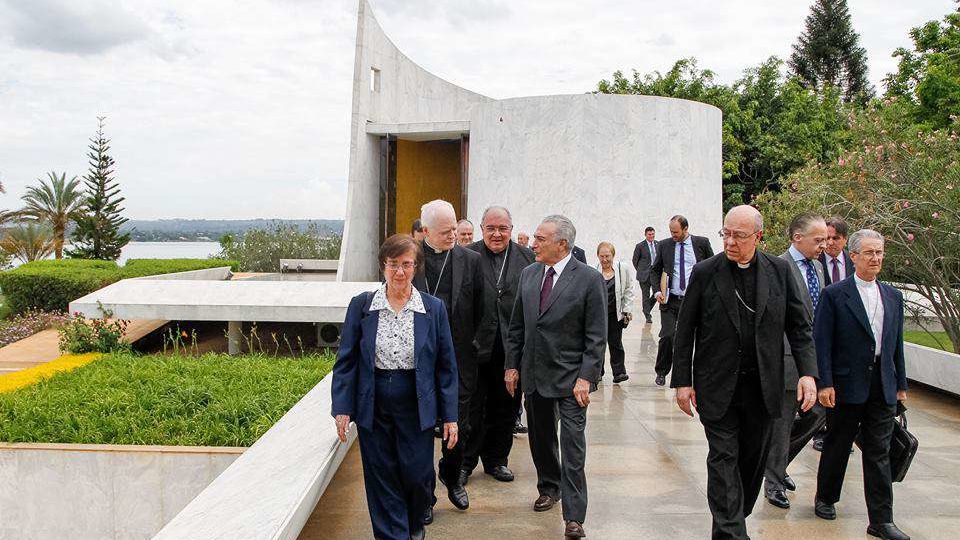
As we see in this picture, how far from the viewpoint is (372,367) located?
13.0 feet

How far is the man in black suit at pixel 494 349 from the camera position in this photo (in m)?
5.30

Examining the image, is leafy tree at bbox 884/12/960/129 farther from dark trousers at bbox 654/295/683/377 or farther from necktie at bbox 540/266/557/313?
necktie at bbox 540/266/557/313

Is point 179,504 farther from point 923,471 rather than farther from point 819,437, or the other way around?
point 923,471

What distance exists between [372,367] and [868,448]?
300 cm

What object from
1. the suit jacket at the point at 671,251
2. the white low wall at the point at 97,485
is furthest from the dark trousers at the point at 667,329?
the white low wall at the point at 97,485

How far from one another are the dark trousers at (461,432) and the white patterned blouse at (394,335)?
0.97 metres

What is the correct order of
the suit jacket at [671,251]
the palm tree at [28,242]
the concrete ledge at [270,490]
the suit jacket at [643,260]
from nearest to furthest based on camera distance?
the concrete ledge at [270,490] → the suit jacket at [671,251] → the suit jacket at [643,260] → the palm tree at [28,242]

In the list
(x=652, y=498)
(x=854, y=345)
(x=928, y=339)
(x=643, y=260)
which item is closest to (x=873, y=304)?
(x=854, y=345)

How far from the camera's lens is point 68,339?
1129 cm

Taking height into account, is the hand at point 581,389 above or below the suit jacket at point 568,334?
below

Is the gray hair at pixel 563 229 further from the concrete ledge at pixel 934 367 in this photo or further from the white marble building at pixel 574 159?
the white marble building at pixel 574 159

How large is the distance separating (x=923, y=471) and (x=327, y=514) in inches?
174

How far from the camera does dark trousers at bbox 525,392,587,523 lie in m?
4.44

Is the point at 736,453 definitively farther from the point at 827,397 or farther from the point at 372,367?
the point at 372,367
